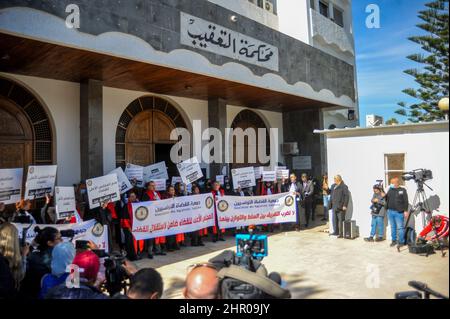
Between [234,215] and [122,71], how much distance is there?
4.46 m

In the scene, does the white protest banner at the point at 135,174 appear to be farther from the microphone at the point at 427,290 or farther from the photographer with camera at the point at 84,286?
the microphone at the point at 427,290

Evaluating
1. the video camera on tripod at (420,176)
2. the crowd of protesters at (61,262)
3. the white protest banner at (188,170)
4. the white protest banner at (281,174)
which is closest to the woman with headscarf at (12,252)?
the crowd of protesters at (61,262)

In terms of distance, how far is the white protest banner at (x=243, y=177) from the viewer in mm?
9852

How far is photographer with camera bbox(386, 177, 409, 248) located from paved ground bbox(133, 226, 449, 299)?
0.36m

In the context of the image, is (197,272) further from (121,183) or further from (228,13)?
(228,13)

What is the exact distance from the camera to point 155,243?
7.91m

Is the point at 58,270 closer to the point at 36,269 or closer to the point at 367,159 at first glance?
the point at 36,269

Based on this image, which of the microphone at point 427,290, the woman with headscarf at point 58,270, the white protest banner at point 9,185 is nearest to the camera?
the microphone at point 427,290

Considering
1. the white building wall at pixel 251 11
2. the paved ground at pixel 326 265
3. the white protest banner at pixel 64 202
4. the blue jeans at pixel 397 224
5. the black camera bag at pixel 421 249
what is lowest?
the paved ground at pixel 326 265

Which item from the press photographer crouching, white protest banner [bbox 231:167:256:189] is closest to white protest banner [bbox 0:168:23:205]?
white protest banner [bbox 231:167:256:189]

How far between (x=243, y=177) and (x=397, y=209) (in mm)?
3929

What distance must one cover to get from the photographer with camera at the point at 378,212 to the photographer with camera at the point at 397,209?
24cm

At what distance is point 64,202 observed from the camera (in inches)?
277
